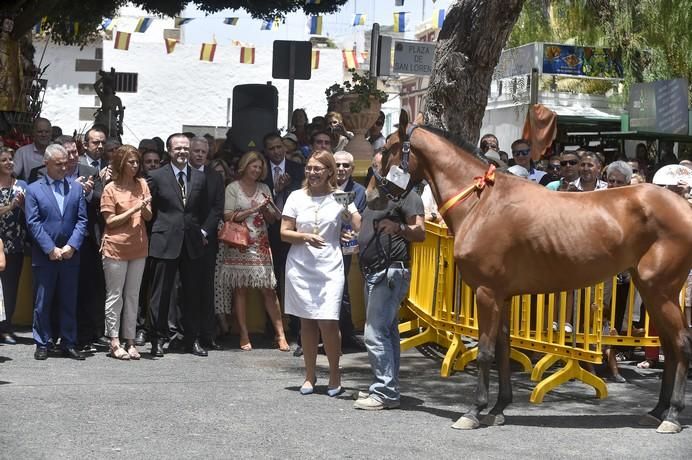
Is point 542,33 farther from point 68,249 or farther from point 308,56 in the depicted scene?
point 68,249

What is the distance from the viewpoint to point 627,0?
25062 millimetres

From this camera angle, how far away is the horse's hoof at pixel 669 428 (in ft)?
26.0

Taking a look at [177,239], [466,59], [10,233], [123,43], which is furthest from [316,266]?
[123,43]

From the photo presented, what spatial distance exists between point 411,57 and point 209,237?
5.20 metres

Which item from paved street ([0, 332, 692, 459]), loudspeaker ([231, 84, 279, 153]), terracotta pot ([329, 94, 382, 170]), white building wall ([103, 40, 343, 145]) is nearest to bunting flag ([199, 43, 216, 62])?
white building wall ([103, 40, 343, 145])

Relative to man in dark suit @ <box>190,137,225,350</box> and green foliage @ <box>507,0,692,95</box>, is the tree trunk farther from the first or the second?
green foliage @ <box>507,0,692,95</box>

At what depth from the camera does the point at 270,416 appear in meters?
8.17

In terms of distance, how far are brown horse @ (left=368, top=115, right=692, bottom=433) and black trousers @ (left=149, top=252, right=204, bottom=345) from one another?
3644 millimetres

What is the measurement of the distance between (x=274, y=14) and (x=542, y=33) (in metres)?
11.1

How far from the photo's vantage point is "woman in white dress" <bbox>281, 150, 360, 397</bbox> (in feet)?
29.3

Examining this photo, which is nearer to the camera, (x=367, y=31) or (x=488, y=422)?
(x=488, y=422)

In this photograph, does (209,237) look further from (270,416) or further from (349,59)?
(349,59)

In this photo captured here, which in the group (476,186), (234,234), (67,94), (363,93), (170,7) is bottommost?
(234,234)

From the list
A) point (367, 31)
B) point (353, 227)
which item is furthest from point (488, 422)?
point (367, 31)
